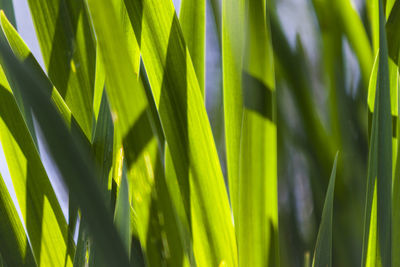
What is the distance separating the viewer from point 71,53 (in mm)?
294

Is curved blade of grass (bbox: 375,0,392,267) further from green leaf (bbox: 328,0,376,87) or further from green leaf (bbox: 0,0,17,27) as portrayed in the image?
green leaf (bbox: 0,0,17,27)

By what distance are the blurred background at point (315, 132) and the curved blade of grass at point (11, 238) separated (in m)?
0.09

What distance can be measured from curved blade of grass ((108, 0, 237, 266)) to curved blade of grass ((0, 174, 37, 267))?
0.32 feet

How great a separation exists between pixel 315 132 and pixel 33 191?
22cm

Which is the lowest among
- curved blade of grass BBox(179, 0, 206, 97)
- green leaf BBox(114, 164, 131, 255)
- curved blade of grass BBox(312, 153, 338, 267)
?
curved blade of grass BBox(312, 153, 338, 267)

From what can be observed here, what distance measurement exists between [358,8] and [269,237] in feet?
0.72

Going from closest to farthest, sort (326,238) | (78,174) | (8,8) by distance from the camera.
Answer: (78,174)
(326,238)
(8,8)

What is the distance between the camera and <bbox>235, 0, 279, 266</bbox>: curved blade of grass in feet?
0.81

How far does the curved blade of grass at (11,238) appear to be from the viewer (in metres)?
0.22

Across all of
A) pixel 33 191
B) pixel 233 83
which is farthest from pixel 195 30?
pixel 33 191

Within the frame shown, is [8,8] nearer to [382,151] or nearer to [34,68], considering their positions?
[34,68]

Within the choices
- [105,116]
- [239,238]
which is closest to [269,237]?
[239,238]

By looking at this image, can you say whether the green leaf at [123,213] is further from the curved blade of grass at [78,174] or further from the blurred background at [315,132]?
the blurred background at [315,132]

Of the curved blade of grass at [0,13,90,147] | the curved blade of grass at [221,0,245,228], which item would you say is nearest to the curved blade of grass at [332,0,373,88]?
the curved blade of grass at [221,0,245,228]
